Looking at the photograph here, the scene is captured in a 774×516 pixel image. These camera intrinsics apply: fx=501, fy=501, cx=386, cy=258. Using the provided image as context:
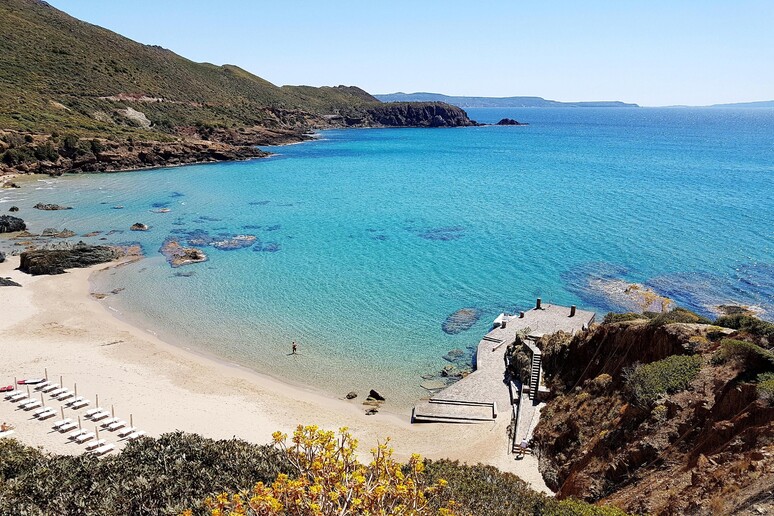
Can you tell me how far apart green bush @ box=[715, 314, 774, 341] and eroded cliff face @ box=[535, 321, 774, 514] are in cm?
75

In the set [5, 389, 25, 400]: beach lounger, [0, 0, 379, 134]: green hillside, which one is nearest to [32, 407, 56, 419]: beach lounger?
[5, 389, 25, 400]: beach lounger

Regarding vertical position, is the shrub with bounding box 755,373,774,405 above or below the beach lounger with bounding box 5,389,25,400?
above

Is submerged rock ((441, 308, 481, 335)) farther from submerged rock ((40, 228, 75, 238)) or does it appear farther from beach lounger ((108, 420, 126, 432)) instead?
submerged rock ((40, 228, 75, 238))

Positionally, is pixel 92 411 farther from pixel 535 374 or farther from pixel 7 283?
pixel 7 283

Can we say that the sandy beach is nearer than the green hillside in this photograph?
Result: Yes

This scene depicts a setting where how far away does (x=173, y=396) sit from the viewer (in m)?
20.2

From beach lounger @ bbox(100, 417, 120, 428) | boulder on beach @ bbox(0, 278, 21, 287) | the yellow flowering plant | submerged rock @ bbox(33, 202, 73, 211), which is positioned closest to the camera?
the yellow flowering plant

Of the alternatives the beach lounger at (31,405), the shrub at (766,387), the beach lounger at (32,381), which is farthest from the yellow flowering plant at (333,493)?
the beach lounger at (32,381)

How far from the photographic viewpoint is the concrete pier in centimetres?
1905

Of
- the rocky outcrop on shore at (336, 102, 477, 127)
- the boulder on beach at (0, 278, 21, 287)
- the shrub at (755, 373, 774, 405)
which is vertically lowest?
the boulder on beach at (0, 278, 21, 287)

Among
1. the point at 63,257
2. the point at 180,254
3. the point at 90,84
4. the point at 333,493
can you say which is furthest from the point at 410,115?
the point at 333,493

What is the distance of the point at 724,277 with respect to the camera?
3312cm

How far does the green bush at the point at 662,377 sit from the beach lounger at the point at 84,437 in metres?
16.9

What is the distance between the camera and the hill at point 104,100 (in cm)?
6944
